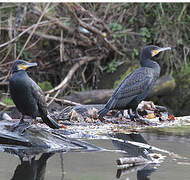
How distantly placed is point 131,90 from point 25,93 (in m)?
1.66

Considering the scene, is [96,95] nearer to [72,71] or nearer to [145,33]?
[72,71]

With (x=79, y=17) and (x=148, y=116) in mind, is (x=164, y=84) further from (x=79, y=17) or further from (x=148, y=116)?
(x=148, y=116)

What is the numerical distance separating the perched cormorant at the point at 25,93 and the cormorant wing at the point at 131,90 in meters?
1.23

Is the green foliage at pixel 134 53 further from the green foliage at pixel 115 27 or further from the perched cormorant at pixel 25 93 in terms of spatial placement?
the perched cormorant at pixel 25 93

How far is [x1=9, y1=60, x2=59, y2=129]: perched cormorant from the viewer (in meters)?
4.97

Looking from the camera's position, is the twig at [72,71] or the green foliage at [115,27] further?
the green foliage at [115,27]

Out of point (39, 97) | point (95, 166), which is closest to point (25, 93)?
point (39, 97)

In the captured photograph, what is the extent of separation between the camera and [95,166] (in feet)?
13.1

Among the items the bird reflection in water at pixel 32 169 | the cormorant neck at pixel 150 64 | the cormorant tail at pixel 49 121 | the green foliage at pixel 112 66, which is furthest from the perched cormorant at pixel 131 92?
the green foliage at pixel 112 66

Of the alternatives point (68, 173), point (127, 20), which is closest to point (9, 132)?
point (68, 173)

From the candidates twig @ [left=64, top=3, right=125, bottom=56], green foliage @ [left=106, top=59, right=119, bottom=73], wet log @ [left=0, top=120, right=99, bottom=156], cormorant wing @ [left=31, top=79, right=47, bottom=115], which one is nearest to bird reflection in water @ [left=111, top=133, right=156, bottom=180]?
wet log @ [left=0, top=120, right=99, bottom=156]

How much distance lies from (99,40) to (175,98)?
205 cm

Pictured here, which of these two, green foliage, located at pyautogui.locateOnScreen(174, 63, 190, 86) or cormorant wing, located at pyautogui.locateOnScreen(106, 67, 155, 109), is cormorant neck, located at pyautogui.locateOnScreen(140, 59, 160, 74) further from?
green foliage, located at pyautogui.locateOnScreen(174, 63, 190, 86)

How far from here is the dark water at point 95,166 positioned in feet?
12.1
